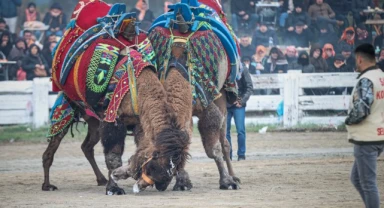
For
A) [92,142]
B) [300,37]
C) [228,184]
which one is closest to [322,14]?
[300,37]

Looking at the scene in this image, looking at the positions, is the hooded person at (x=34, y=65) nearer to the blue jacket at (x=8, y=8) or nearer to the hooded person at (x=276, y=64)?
the blue jacket at (x=8, y=8)

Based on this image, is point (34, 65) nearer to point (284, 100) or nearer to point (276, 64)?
point (276, 64)

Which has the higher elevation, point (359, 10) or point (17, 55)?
point (359, 10)

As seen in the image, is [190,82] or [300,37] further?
[300,37]

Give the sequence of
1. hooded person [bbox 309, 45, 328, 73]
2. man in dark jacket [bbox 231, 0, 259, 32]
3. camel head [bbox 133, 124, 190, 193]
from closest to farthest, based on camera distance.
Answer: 1. camel head [bbox 133, 124, 190, 193]
2. hooded person [bbox 309, 45, 328, 73]
3. man in dark jacket [bbox 231, 0, 259, 32]

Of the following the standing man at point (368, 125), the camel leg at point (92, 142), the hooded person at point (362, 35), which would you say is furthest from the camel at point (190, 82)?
the hooded person at point (362, 35)

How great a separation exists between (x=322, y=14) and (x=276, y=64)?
194 centimetres

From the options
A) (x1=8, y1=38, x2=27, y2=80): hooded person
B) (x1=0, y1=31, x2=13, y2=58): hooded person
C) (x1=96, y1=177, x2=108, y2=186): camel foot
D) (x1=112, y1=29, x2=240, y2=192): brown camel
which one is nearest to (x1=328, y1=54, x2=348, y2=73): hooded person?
(x1=8, y1=38, x2=27, y2=80): hooded person

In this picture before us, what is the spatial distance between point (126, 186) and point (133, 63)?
198cm

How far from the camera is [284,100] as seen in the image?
66.8 feet

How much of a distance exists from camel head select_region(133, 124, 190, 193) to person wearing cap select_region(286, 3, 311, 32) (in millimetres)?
12657

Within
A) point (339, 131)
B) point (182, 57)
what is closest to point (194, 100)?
point (182, 57)

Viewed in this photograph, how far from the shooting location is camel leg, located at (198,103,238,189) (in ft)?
38.5

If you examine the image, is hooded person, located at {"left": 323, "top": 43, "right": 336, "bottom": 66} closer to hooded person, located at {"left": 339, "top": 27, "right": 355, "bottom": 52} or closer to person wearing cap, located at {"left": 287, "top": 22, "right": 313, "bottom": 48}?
hooded person, located at {"left": 339, "top": 27, "right": 355, "bottom": 52}
